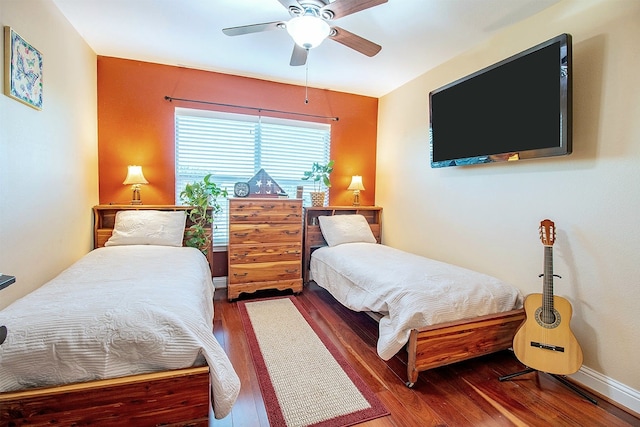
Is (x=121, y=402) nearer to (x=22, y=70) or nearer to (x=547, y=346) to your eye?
(x=22, y=70)

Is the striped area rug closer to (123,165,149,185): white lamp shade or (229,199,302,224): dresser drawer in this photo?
(229,199,302,224): dresser drawer

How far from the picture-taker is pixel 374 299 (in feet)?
7.25

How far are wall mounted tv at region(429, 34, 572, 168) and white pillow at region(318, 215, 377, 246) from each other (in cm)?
113

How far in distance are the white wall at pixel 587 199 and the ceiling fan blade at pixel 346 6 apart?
1.39 m

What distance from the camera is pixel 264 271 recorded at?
3.28 m

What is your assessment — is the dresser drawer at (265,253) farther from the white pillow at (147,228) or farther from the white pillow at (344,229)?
the white pillow at (147,228)

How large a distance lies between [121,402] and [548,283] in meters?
2.33

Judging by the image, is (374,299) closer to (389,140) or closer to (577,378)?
(577,378)

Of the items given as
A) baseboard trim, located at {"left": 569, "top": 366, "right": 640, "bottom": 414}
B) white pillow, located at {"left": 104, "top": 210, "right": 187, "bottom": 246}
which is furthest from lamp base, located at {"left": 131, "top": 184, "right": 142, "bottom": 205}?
baseboard trim, located at {"left": 569, "top": 366, "right": 640, "bottom": 414}

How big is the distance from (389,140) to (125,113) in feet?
9.98

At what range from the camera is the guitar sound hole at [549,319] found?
183 centimetres

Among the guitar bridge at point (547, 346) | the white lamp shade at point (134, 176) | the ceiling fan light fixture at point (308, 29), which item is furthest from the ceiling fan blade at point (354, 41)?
the white lamp shade at point (134, 176)

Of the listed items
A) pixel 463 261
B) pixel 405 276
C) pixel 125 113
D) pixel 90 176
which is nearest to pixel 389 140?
pixel 463 261

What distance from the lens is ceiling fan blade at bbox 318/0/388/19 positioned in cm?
166
